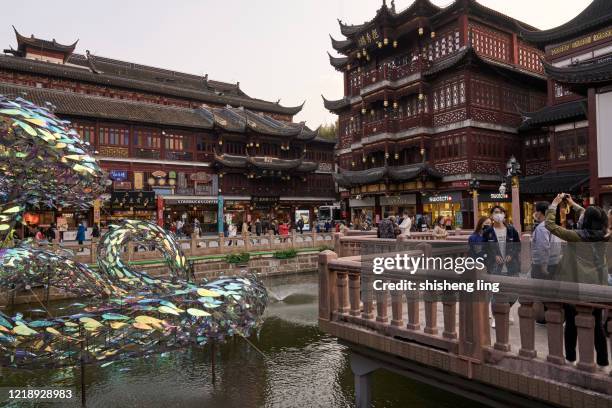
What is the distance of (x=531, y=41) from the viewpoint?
80.1 ft

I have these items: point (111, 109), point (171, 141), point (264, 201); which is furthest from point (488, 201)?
point (111, 109)

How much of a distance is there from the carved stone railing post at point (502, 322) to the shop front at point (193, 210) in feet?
106

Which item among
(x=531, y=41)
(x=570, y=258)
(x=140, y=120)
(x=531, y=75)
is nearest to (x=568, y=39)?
(x=531, y=41)

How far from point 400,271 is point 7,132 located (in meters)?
5.75

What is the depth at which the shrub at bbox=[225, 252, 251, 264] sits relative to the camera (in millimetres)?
21016

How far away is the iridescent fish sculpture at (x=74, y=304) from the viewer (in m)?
6.11

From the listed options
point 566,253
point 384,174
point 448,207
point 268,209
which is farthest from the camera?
point 268,209

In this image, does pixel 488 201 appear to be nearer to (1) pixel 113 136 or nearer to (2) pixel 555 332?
(2) pixel 555 332

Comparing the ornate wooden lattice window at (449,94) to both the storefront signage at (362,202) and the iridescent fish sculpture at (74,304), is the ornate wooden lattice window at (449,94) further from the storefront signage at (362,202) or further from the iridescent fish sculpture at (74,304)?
the iridescent fish sculpture at (74,304)

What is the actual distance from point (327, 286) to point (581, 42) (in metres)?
22.7

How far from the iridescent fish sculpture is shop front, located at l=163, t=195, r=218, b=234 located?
27.8 meters

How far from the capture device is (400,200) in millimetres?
32625

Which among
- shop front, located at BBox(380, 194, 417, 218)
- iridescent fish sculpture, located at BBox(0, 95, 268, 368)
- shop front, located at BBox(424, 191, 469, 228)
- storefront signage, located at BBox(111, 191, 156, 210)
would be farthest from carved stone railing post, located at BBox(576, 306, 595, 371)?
storefront signage, located at BBox(111, 191, 156, 210)

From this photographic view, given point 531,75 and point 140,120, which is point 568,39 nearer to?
point 531,75
